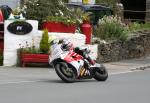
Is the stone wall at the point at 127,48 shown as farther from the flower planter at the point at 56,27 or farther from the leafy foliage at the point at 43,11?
the flower planter at the point at 56,27

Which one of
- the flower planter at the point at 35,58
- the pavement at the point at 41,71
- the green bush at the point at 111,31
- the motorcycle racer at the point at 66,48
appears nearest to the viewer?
the motorcycle racer at the point at 66,48

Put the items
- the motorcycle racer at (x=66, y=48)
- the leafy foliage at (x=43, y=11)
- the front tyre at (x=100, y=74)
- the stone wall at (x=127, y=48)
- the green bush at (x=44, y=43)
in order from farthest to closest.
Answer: the stone wall at (x=127, y=48)
the leafy foliage at (x=43, y=11)
the green bush at (x=44, y=43)
the front tyre at (x=100, y=74)
the motorcycle racer at (x=66, y=48)

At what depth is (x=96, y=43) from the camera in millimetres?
24219

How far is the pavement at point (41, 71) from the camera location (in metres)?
17.6

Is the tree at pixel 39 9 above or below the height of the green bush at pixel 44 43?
above

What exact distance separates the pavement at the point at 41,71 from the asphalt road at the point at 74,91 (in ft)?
0.10

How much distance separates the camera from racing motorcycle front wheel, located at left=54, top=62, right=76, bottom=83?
16438 millimetres

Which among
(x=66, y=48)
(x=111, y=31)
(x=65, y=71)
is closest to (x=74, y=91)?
(x=65, y=71)

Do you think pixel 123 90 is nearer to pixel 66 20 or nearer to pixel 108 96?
pixel 108 96

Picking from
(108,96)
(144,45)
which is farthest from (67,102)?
(144,45)

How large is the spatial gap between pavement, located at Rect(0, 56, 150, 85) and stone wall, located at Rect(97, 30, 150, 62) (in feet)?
1.33

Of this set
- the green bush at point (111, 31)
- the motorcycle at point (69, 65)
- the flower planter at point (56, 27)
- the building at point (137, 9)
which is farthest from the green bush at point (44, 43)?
the building at point (137, 9)

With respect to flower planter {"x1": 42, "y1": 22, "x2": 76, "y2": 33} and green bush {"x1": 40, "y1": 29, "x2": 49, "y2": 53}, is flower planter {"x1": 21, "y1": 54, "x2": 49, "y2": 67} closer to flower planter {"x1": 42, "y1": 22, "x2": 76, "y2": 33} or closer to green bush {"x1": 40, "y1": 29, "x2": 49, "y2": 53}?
green bush {"x1": 40, "y1": 29, "x2": 49, "y2": 53}

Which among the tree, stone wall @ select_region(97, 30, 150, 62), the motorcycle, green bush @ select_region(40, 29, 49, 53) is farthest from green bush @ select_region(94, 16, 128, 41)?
the motorcycle
